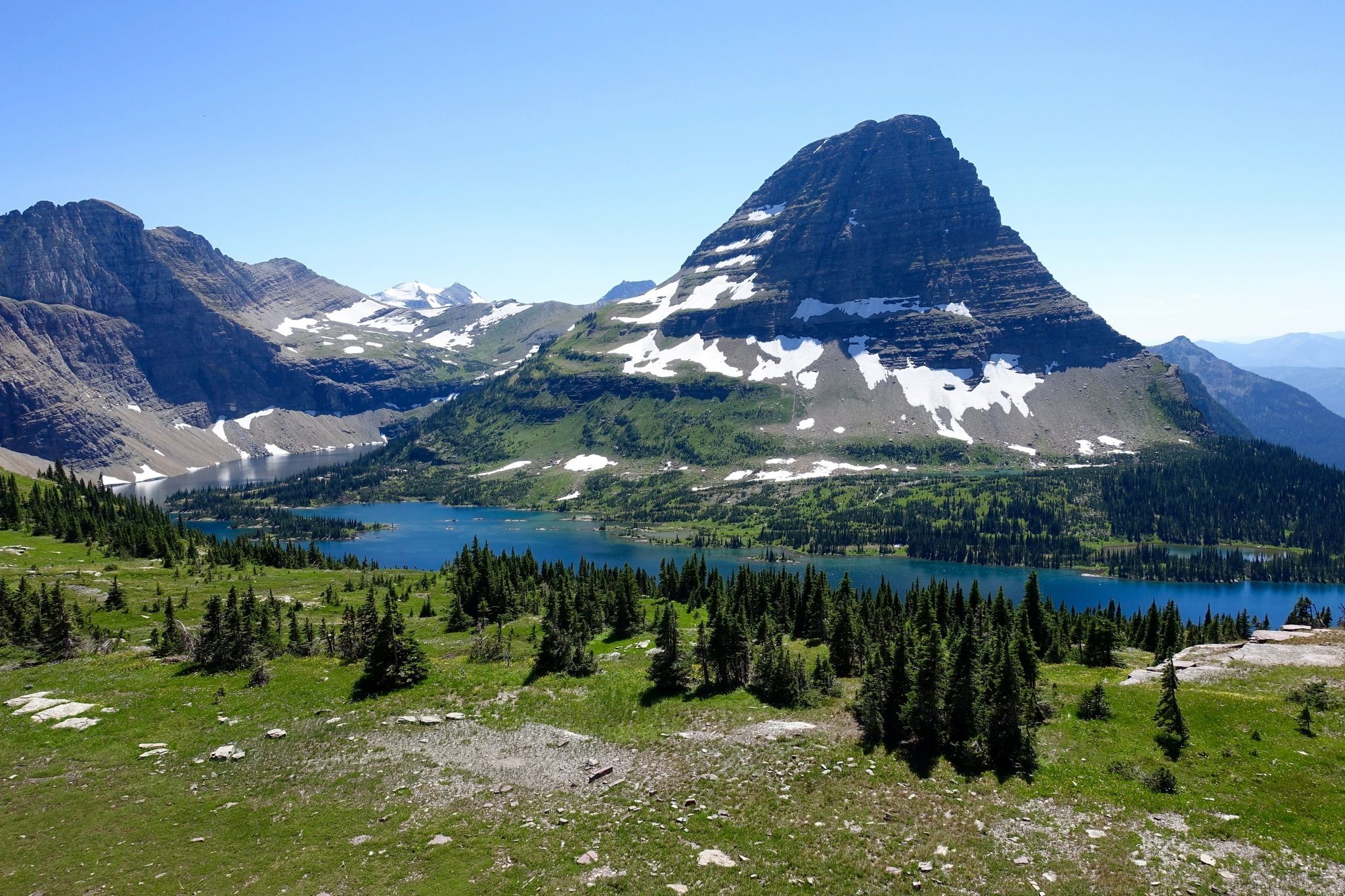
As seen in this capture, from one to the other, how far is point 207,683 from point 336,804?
21.3 metres

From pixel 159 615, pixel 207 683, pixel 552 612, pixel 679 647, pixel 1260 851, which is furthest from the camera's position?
pixel 159 615

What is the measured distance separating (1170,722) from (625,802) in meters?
30.7

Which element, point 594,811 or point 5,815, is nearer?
point 5,815

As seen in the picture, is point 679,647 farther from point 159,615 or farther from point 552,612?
point 159,615

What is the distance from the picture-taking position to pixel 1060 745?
4025cm

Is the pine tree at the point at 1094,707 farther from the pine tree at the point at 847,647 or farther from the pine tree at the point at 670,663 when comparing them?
the pine tree at the point at 670,663

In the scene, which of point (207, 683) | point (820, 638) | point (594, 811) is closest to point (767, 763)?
point (594, 811)

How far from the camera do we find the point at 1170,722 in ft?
131

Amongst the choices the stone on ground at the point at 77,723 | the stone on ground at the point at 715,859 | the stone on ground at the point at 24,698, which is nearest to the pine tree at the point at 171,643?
the stone on ground at the point at 24,698

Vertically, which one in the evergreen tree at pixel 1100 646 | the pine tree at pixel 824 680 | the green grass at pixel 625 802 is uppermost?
the green grass at pixel 625 802

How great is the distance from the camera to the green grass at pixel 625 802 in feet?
91.2

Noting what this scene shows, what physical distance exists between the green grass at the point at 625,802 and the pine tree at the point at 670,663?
12.2ft

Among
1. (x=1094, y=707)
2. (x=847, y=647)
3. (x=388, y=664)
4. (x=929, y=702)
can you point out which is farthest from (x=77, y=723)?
(x=1094, y=707)

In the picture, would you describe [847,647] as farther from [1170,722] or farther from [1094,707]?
[1170,722]
